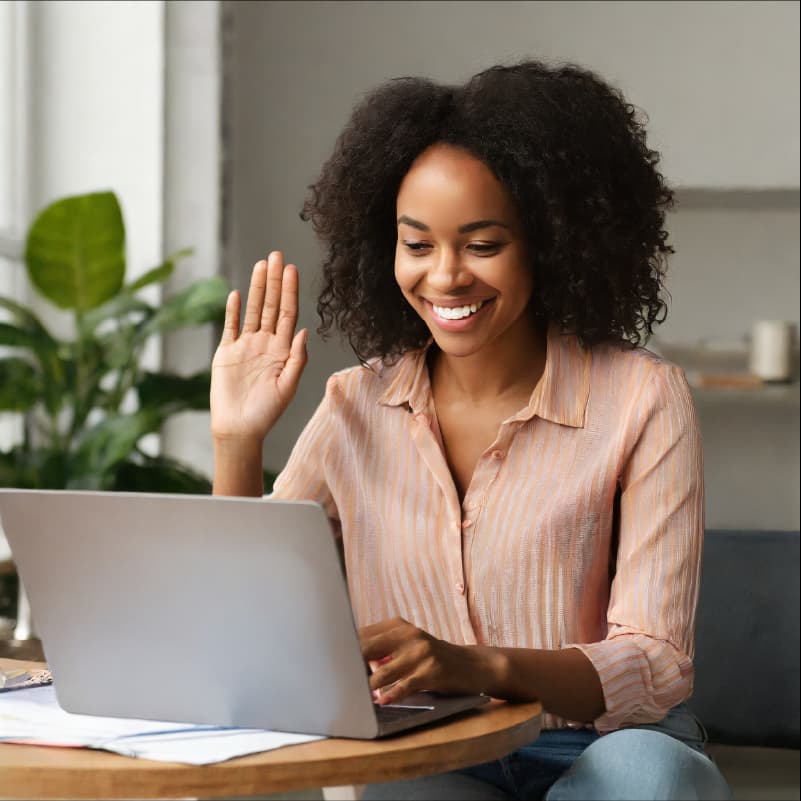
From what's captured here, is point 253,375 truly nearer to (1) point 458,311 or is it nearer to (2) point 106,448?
(1) point 458,311

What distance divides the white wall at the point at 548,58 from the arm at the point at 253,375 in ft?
6.98

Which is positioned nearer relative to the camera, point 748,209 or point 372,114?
point 372,114

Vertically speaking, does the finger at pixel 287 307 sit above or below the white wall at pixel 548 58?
below

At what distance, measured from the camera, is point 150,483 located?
2.78m

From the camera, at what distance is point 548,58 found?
3.55 m

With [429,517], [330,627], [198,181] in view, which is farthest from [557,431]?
[198,181]

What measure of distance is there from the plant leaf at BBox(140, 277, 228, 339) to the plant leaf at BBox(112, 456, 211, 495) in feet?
0.96

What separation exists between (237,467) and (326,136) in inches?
93.0

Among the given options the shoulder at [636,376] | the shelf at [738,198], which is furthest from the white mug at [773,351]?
the shoulder at [636,376]

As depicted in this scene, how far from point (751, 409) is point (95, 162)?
1958 mm

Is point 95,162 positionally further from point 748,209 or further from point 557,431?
point 557,431

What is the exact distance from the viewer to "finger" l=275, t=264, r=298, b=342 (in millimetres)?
1453

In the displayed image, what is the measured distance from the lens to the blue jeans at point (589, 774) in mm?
1108

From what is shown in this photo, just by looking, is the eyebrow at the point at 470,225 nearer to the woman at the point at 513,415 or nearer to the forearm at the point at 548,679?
the woman at the point at 513,415
